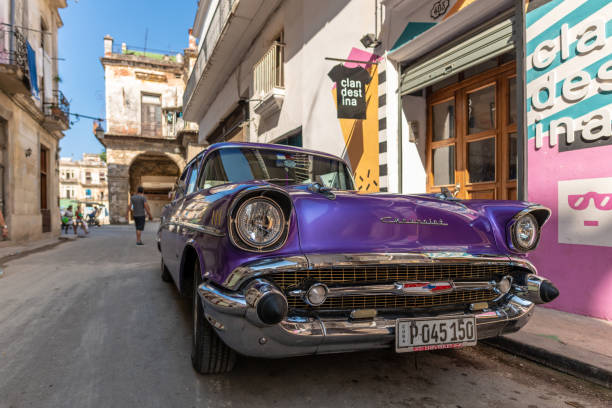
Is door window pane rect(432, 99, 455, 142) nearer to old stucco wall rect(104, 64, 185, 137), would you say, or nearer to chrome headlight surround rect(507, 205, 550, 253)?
chrome headlight surround rect(507, 205, 550, 253)

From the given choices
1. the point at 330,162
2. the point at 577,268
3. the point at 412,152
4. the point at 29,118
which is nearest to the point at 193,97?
the point at 29,118

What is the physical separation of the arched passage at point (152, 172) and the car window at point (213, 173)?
28072 mm

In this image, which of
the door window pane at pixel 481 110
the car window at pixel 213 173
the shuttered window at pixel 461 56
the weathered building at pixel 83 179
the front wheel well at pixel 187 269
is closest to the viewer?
the front wheel well at pixel 187 269

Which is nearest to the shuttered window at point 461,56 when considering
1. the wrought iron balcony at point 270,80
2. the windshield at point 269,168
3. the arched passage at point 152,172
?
the windshield at point 269,168

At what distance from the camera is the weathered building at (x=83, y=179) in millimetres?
63031

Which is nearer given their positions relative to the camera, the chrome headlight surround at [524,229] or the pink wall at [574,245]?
the chrome headlight surround at [524,229]

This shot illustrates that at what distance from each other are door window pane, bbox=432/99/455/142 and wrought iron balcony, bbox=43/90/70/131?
14.6 metres

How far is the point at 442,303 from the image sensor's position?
1930 mm

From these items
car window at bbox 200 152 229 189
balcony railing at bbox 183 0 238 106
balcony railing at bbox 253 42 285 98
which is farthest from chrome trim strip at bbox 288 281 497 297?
balcony railing at bbox 183 0 238 106

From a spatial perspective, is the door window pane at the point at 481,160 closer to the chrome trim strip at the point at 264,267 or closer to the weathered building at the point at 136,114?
the chrome trim strip at the point at 264,267

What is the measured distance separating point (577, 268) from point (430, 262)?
2293 millimetres

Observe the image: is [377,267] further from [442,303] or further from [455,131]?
[455,131]

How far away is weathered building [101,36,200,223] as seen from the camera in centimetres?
2708

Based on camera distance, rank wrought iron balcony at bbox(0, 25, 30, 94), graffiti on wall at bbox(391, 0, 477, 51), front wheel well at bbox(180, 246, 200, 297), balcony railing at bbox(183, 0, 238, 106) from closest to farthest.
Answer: front wheel well at bbox(180, 246, 200, 297), graffiti on wall at bbox(391, 0, 477, 51), wrought iron balcony at bbox(0, 25, 30, 94), balcony railing at bbox(183, 0, 238, 106)
